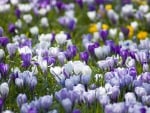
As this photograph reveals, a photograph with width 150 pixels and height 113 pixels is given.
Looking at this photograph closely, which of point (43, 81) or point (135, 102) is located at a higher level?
point (43, 81)

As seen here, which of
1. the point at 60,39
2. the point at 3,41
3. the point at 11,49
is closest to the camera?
the point at 11,49

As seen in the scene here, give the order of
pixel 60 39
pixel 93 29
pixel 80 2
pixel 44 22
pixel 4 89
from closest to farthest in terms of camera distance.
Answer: pixel 4 89
pixel 60 39
pixel 44 22
pixel 93 29
pixel 80 2

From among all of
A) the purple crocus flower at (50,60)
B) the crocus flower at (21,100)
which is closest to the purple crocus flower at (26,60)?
the purple crocus flower at (50,60)

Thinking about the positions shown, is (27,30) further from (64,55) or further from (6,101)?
(6,101)

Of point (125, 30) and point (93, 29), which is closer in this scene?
point (125, 30)

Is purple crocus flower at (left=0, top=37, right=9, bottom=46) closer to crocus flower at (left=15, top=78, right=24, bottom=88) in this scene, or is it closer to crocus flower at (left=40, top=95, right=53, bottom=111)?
crocus flower at (left=15, top=78, right=24, bottom=88)

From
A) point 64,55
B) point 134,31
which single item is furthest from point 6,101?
point 134,31

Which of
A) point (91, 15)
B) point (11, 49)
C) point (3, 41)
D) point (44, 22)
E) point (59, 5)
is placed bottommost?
point (11, 49)

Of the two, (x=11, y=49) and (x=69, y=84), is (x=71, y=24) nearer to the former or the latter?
(x=11, y=49)

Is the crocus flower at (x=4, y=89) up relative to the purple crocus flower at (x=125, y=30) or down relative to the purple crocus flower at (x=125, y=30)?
down

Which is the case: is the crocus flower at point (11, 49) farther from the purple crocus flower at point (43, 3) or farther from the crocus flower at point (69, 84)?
the purple crocus flower at point (43, 3)

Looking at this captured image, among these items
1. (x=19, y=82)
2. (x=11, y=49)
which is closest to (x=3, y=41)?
(x=11, y=49)
